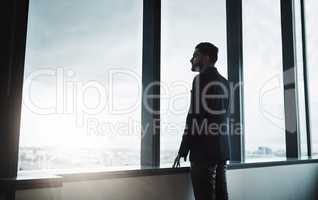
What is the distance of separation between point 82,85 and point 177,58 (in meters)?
0.88

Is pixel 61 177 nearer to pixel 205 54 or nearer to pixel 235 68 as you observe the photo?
pixel 205 54

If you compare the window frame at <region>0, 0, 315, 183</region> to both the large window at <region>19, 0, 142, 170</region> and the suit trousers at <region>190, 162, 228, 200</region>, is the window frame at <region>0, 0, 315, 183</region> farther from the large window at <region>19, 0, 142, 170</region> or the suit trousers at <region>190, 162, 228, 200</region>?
the suit trousers at <region>190, 162, 228, 200</region>

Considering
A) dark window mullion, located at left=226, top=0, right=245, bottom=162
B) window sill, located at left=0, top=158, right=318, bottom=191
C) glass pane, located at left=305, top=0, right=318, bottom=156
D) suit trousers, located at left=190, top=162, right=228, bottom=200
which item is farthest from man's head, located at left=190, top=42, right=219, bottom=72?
glass pane, located at left=305, top=0, right=318, bottom=156

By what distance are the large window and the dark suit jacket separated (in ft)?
1.60

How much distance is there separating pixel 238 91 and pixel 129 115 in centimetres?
128

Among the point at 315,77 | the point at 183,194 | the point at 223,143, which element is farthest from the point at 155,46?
the point at 315,77

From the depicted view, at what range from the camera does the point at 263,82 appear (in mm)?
3201

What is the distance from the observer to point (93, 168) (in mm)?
1906

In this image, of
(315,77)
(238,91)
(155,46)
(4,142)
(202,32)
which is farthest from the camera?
(315,77)

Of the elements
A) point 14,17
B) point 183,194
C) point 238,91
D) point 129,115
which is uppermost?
point 14,17

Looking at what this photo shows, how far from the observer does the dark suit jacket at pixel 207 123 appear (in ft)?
6.00

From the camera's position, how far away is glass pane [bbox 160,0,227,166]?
236 cm

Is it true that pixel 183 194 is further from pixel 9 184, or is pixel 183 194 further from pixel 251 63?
pixel 251 63

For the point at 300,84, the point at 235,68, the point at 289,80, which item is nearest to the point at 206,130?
the point at 235,68
